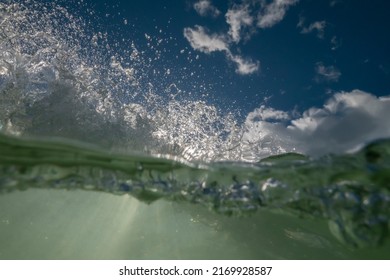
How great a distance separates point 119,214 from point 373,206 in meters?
9.18

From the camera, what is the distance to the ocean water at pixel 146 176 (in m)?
5.85

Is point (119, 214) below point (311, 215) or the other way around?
the other way around

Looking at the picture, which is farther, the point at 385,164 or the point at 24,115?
the point at 24,115

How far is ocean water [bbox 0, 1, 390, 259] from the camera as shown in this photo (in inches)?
230

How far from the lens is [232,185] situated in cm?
620

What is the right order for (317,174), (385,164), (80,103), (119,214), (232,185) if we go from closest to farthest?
(385,164) < (317,174) < (232,185) < (80,103) < (119,214)

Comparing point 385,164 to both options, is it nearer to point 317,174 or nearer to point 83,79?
point 317,174

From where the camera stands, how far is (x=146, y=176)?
6.47m

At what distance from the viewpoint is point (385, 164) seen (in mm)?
5121

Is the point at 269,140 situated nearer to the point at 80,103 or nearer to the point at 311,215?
the point at 311,215

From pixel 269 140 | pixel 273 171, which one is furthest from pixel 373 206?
pixel 269 140
